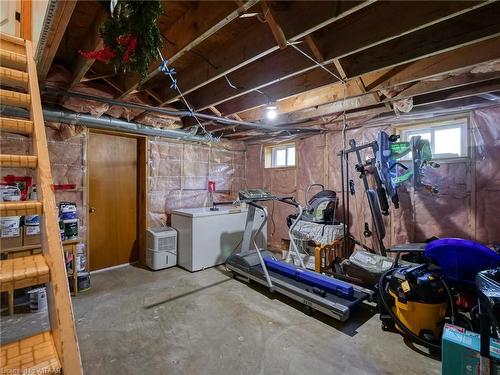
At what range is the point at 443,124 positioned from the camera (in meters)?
3.08

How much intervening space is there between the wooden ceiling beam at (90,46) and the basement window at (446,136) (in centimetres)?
354

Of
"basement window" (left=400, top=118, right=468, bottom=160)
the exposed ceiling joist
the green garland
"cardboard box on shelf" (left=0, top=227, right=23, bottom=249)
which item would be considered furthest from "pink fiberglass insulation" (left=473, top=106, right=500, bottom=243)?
"cardboard box on shelf" (left=0, top=227, right=23, bottom=249)

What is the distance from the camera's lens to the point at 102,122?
10.5ft

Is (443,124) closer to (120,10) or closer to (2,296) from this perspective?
(120,10)

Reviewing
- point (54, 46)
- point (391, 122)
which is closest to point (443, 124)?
point (391, 122)

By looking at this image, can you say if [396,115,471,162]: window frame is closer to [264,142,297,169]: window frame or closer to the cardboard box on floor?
[264,142,297,169]: window frame

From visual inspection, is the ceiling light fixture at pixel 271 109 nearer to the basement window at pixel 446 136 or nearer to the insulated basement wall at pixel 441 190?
the insulated basement wall at pixel 441 190

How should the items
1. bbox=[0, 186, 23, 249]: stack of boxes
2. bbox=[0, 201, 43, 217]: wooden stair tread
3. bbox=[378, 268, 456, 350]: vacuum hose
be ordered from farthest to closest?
bbox=[0, 186, 23, 249]: stack of boxes → bbox=[378, 268, 456, 350]: vacuum hose → bbox=[0, 201, 43, 217]: wooden stair tread

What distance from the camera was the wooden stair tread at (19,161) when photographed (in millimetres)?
1067

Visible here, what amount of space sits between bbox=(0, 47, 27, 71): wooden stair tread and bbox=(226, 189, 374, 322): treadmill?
88.1 inches

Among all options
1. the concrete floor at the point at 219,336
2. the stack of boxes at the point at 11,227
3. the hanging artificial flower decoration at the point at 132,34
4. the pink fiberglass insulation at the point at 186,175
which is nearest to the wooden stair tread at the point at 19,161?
the hanging artificial flower decoration at the point at 132,34

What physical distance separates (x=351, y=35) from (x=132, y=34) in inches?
54.4

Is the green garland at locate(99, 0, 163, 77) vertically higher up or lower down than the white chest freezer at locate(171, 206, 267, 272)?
higher up

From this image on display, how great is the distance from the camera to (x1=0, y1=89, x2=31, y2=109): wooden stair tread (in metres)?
1.29
